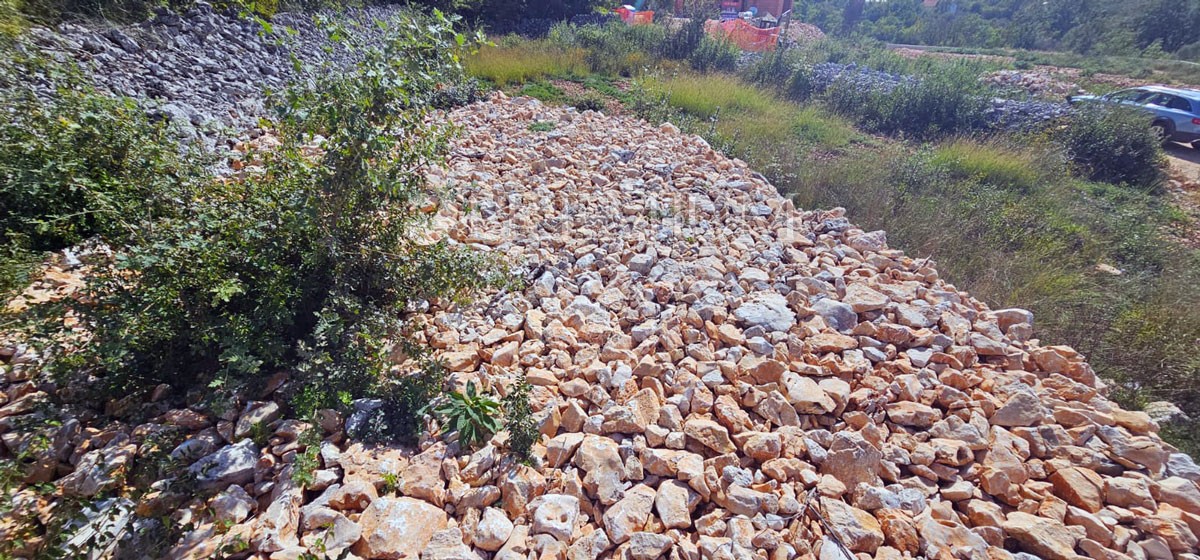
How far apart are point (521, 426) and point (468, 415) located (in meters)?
0.23

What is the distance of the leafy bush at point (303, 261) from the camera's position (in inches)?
77.2

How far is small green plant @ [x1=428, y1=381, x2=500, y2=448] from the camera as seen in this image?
2111 mm

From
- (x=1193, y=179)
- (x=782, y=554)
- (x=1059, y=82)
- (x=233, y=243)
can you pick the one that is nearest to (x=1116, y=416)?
(x=782, y=554)

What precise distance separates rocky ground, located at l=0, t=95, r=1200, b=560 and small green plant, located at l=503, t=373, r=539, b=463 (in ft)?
A: 0.18

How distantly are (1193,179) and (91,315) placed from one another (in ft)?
45.2

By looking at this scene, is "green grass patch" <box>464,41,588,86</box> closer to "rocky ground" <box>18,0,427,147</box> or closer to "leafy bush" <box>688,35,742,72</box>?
"leafy bush" <box>688,35,742,72</box>

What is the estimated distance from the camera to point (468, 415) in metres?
2.16

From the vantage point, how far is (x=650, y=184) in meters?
4.77

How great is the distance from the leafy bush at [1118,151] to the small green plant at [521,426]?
9.90m

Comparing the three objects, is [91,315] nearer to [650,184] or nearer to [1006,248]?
[650,184]

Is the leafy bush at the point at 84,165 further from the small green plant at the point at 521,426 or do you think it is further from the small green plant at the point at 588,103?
the small green plant at the point at 588,103

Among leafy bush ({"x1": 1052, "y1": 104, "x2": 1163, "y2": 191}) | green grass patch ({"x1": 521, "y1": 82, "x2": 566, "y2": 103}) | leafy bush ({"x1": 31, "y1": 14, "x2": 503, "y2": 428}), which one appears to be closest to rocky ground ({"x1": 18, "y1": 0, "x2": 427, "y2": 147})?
leafy bush ({"x1": 31, "y1": 14, "x2": 503, "y2": 428})

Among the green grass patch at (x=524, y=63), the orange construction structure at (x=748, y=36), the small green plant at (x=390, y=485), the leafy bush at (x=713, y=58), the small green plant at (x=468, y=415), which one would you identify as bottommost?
the small green plant at (x=390, y=485)

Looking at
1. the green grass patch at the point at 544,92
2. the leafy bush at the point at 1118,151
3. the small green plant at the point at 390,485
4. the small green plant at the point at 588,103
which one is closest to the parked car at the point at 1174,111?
the leafy bush at the point at 1118,151
